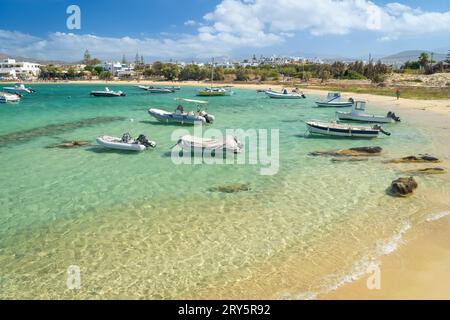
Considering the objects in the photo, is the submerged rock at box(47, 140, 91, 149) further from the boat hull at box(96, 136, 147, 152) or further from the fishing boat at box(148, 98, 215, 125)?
the fishing boat at box(148, 98, 215, 125)

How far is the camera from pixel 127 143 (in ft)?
76.6

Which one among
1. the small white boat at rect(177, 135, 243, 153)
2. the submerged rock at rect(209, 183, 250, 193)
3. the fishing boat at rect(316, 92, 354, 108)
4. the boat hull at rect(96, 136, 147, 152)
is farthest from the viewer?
the fishing boat at rect(316, 92, 354, 108)

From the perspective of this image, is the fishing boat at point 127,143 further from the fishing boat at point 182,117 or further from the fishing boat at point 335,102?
the fishing boat at point 335,102

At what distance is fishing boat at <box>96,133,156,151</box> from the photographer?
2316 cm

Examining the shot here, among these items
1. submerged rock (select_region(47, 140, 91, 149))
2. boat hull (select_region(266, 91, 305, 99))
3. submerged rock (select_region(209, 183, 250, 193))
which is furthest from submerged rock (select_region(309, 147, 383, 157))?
boat hull (select_region(266, 91, 305, 99))

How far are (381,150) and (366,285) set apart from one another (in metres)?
16.7

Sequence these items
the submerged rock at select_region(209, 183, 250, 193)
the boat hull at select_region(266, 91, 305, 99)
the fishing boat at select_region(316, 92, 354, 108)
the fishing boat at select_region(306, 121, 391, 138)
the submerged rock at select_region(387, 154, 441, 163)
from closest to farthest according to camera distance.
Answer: the submerged rock at select_region(209, 183, 250, 193) → the submerged rock at select_region(387, 154, 441, 163) → the fishing boat at select_region(306, 121, 391, 138) → the fishing boat at select_region(316, 92, 354, 108) → the boat hull at select_region(266, 91, 305, 99)

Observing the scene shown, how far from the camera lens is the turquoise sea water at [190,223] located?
9258mm

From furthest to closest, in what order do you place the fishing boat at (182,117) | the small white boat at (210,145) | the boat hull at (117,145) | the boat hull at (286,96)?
the boat hull at (286,96) → the fishing boat at (182,117) → the boat hull at (117,145) → the small white boat at (210,145)

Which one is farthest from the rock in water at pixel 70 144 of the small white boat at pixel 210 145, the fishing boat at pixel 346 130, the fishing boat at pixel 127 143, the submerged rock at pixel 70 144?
the fishing boat at pixel 346 130

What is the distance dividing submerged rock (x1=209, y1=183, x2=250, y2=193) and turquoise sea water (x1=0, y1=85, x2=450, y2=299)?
0.27m

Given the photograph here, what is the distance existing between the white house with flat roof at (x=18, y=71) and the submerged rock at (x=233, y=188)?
170270 millimetres

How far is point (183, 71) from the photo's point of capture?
457 ft
